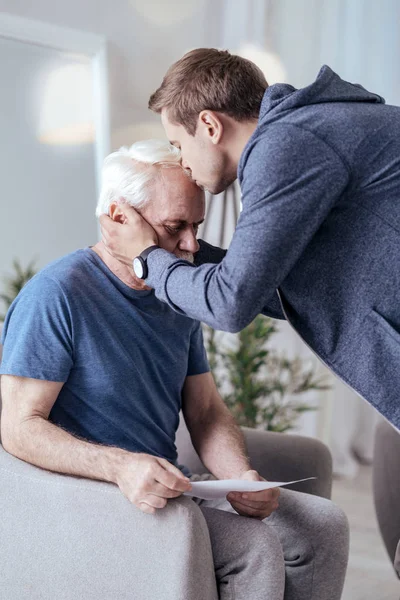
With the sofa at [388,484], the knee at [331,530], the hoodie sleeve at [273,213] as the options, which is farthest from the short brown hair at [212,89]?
the sofa at [388,484]

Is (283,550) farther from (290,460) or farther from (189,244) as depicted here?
(189,244)

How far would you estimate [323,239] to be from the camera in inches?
48.6

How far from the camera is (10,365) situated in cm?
141

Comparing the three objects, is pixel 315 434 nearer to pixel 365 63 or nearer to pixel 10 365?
pixel 365 63

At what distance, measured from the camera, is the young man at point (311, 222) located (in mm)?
1138

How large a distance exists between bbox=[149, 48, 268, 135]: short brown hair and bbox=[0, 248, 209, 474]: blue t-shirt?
1.35ft

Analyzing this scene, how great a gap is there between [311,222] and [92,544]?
67cm

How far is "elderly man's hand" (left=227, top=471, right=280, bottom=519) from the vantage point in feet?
4.86

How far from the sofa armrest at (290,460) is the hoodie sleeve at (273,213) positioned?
791 mm

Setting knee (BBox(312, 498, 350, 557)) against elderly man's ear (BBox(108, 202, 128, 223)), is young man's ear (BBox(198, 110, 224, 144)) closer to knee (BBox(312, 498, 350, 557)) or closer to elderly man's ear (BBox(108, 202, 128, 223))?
elderly man's ear (BBox(108, 202, 128, 223))

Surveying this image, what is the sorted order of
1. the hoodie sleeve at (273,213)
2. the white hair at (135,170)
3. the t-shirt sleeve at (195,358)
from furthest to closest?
the t-shirt sleeve at (195,358) < the white hair at (135,170) < the hoodie sleeve at (273,213)

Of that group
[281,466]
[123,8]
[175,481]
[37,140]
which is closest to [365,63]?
[123,8]

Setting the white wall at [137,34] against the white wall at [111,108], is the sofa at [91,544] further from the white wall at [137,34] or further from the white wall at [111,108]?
the white wall at [137,34]

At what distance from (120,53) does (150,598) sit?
7.77 feet
